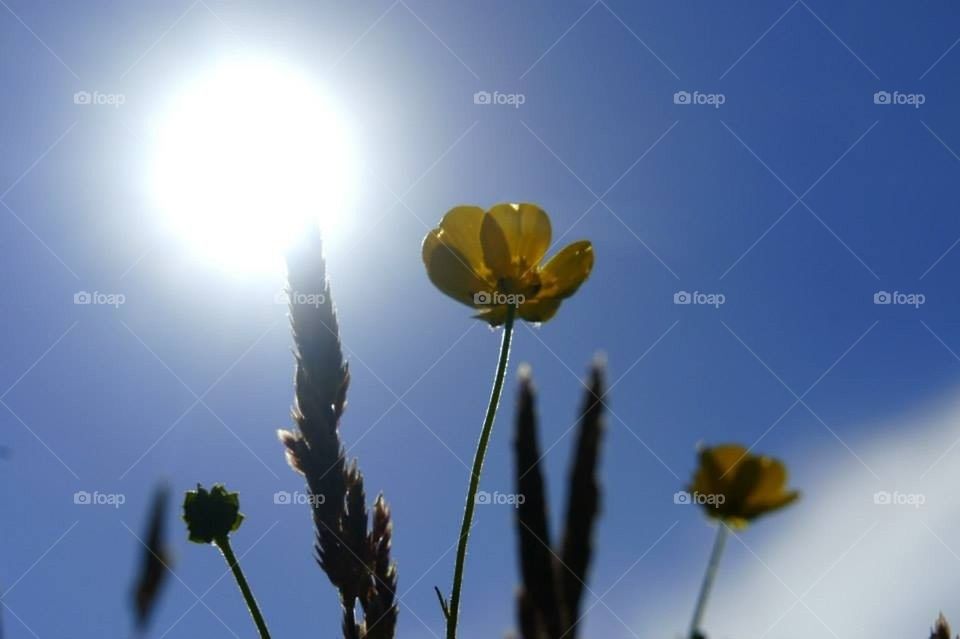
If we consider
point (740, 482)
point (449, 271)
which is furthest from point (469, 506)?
point (449, 271)

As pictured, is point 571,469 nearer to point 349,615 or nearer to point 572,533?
point 572,533

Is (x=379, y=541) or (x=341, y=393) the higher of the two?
(x=341, y=393)

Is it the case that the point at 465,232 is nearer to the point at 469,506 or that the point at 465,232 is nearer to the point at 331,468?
the point at 331,468

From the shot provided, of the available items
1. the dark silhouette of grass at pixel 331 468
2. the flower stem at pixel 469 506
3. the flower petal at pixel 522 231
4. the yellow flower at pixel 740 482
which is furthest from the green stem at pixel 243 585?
the flower petal at pixel 522 231

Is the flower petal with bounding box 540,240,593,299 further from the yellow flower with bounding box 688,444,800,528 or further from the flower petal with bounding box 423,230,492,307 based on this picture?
the yellow flower with bounding box 688,444,800,528

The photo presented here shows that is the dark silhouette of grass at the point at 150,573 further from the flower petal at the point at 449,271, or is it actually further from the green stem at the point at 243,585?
the flower petal at the point at 449,271

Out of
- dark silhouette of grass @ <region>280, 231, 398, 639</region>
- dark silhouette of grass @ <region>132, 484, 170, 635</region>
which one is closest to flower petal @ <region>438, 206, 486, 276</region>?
dark silhouette of grass @ <region>280, 231, 398, 639</region>

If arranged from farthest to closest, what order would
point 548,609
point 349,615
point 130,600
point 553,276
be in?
point 553,276 < point 349,615 < point 130,600 < point 548,609

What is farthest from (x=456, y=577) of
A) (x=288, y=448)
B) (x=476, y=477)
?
(x=288, y=448)
